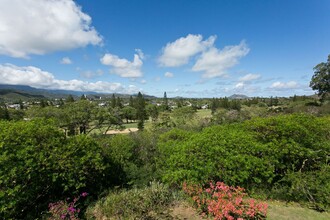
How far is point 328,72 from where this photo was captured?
36.2 meters

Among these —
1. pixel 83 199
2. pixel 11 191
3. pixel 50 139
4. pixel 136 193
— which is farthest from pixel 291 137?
pixel 11 191

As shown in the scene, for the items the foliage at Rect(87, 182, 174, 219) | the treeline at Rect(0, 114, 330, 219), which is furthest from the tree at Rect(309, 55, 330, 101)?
the foliage at Rect(87, 182, 174, 219)

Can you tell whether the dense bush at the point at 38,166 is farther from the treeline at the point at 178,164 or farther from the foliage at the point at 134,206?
the foliage at the point at 134,206

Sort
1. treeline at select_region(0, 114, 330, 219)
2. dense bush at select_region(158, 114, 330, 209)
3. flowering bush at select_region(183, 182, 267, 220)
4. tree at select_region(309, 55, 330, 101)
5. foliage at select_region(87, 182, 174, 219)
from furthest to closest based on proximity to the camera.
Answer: tree at select_region(309, 55, 330, 101)
dense bush at select_region(158, 114, 330, 209)
foliage at select_region(87, 182, 174, 219)
treeline at select_region(0, 114, 330, 219)
flowering bush at select_region(183, 182, 267, 220)

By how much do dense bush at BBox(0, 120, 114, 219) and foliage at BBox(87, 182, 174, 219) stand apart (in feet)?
3.09

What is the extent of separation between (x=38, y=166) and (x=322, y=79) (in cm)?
4679

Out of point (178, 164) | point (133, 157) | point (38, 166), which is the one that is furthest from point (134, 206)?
point (133, 157)

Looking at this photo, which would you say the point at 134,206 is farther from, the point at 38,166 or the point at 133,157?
the point at 133,157

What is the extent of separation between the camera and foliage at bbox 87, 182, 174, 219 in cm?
554

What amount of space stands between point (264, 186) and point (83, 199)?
6.74m

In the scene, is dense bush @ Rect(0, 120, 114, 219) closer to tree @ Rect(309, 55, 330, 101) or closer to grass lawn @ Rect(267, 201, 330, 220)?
grass lawn @ Rect(267, 201, 330, 220)

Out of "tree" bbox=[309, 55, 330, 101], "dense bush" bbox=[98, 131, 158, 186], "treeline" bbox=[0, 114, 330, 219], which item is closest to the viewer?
"treeline" bbox=[0, 114, 330, 219]

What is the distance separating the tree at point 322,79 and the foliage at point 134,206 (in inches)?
1714

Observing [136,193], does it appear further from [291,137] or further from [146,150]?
[291,137]
